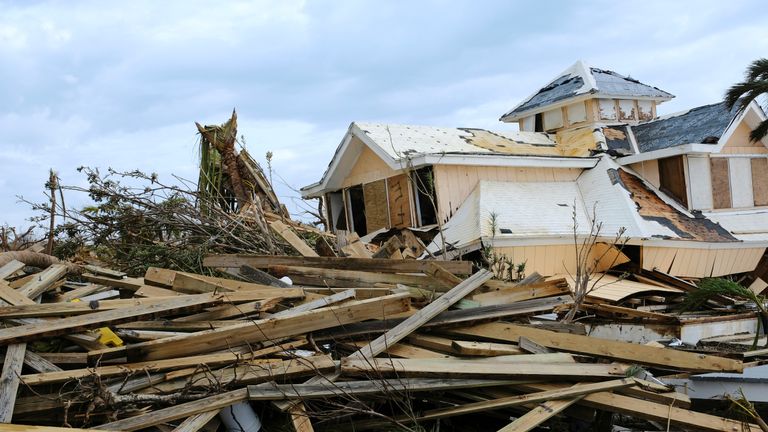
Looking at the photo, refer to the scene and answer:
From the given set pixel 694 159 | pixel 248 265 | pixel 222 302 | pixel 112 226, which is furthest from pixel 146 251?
pixel 694 159

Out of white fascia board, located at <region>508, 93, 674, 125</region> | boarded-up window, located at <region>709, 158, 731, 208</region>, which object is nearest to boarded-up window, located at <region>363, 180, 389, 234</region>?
white fascia board, located at <region>508, 93, 674, 125</region>

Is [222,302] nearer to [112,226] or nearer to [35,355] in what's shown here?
[35,355]

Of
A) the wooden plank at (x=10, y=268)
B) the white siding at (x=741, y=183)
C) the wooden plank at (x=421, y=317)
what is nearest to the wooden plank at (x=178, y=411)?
the wooden plank at (x=421, y=317)

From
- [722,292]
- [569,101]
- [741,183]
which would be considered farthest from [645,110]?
[722,292]

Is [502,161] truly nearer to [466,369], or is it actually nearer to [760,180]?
[760,180]

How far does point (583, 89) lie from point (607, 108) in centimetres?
70

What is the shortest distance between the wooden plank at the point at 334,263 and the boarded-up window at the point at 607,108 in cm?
1040

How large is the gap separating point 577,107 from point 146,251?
426 inches

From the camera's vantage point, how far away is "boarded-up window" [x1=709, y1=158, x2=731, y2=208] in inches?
585

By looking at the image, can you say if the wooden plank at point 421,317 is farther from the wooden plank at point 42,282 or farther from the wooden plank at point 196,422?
the wooden plank at point 42,282

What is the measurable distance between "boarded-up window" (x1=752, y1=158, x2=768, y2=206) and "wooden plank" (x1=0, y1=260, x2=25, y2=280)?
45.1ft

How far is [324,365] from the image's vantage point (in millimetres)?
5402

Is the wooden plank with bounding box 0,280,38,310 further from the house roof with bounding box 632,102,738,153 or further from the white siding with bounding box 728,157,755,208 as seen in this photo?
the white siding with bounding box 728,157,755,208

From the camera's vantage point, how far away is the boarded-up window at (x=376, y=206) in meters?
14.7
